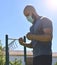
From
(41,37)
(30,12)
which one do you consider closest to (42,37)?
(41,37)

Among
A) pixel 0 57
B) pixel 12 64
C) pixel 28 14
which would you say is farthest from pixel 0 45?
pixel 28 14

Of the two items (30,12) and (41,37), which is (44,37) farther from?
(30,12)

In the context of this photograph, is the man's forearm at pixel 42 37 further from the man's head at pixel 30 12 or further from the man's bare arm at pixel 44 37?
the man's head at pixel 30 12

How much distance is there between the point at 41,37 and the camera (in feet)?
13.6

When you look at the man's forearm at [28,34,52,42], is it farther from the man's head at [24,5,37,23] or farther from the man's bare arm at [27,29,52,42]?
the man's head at [24,5,37,23]

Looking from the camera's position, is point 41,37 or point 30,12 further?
point 30,12

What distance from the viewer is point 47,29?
13.7ft

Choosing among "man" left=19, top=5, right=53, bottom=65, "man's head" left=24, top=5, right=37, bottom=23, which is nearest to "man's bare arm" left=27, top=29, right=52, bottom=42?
"man" left=19, top=5, right=53, bottom=65

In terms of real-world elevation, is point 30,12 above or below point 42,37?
above

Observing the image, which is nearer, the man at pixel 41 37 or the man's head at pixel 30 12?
the man at pixel 41 37

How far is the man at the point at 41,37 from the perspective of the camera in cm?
418

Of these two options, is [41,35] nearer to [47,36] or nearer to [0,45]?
[47,36]

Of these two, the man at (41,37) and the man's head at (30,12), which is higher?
the man's head at (30,12)

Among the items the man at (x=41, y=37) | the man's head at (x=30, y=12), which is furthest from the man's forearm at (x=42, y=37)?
the man's head at (x=30, y=12)
